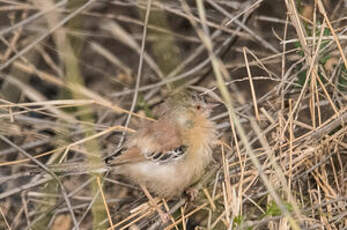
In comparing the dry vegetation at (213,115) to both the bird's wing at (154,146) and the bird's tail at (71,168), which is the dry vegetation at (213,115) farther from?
the bird's wing at (154,146)

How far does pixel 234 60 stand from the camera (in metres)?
6.07

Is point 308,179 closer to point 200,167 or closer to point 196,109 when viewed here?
point 200,167

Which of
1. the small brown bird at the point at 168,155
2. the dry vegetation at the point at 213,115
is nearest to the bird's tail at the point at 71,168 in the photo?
the dry vegetation at the point at 213,115

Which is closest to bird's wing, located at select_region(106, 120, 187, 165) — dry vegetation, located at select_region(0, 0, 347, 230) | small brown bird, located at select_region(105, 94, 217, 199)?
small brown bird, located at select_region(105, 94, 217, 199)

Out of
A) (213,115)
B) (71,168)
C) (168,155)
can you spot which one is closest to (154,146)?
(168,155)

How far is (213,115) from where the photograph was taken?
17.7 feet

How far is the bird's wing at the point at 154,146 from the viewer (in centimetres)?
434

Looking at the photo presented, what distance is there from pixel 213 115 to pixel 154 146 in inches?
45.5

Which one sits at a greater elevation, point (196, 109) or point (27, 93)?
point (196, 109)

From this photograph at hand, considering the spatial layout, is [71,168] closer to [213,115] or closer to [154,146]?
[154,146]

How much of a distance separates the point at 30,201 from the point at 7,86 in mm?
1563

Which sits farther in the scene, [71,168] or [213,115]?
[213,115]

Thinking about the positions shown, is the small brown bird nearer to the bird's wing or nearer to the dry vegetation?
the bird's wing

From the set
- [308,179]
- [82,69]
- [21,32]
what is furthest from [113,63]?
[308,179]
